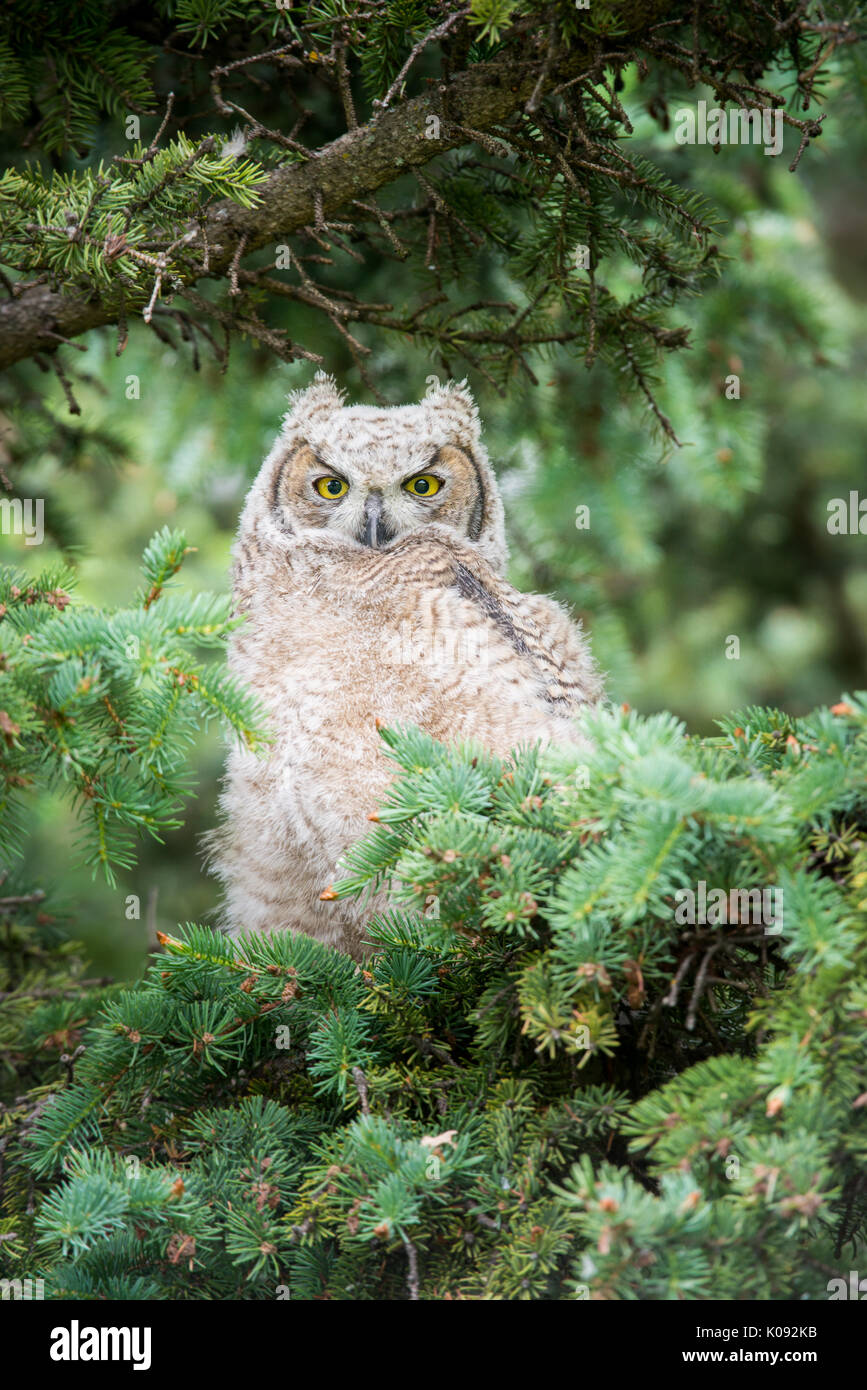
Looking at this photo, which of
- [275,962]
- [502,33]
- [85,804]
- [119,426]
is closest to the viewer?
[85,804]

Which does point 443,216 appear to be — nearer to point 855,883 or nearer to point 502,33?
point 502,33

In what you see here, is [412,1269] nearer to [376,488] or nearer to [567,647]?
[567,647]

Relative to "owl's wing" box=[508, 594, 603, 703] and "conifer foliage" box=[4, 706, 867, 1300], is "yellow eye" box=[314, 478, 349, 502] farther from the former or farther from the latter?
"conifer foliage" box=[4, 706, 867, 1300]

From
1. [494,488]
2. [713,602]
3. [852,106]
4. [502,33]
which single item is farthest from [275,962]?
[713,602]

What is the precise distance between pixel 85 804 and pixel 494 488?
1.29m

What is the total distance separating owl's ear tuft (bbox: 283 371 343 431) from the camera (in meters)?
2.56

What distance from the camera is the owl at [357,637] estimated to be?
7.30 ft

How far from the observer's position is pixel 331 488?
2.51 metres

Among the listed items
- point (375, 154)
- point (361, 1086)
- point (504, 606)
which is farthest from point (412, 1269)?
point (375, 154)

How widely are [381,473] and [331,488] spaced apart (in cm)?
13

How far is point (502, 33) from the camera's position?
6.81ft

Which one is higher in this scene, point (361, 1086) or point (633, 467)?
point (633, 467)

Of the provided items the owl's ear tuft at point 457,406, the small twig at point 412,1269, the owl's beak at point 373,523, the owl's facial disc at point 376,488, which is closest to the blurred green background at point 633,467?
the owl's ear tuft at point 457,406

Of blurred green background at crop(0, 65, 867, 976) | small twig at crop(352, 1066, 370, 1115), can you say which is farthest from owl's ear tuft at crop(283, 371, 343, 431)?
small twig at crop(352, 1066, 370, 1115)
